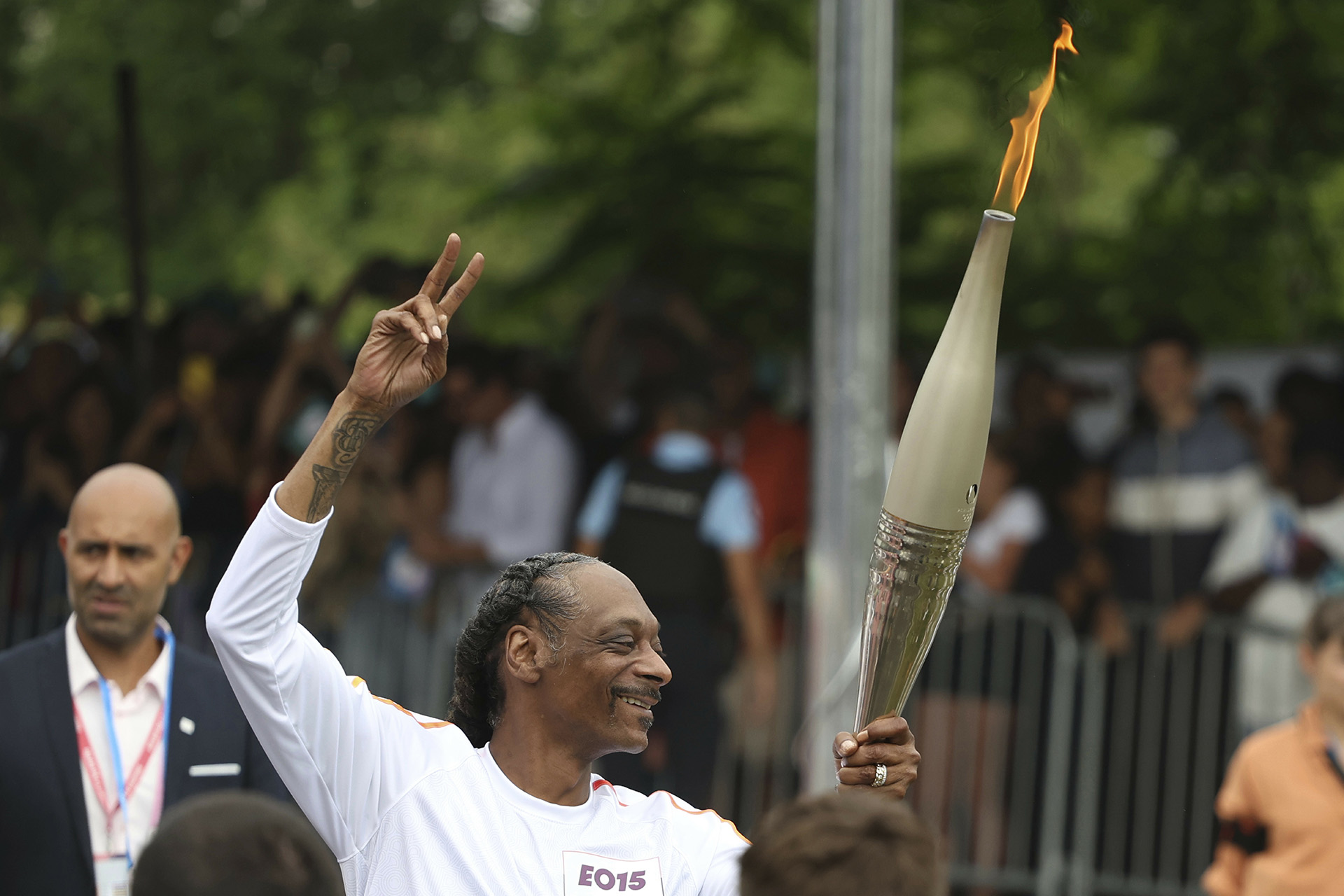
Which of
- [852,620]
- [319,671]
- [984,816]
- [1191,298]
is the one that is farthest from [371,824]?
[1191,298]

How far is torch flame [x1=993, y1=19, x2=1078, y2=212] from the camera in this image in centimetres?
293

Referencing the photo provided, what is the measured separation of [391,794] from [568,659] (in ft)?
1.32

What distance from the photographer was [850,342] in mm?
5777

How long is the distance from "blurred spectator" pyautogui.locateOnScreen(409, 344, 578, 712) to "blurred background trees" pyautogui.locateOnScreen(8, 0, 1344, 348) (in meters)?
1.09

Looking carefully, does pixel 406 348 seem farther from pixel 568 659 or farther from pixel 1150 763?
pixel 1150 763

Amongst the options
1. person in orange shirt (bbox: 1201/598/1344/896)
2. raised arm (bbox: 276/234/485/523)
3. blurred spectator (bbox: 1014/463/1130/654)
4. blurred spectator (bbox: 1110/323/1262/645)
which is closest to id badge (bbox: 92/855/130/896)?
raised arm (bbox: 276/234/485/523)

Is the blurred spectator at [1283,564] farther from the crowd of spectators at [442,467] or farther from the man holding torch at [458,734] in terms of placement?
the man holding torch at [458,734]

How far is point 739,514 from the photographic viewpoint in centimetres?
703

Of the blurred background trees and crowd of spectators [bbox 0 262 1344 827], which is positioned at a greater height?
the blurred background trees

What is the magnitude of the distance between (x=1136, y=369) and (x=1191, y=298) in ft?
6.38

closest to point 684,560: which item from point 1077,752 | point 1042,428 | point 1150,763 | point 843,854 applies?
point 1042,428

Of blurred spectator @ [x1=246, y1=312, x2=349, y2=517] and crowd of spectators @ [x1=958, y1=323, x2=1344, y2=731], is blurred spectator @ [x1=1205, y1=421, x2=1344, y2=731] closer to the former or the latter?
crowd of spectators @ [x1=958, y1=323, x2=1344, y2=731]

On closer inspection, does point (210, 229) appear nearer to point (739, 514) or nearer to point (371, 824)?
point (739, 514)

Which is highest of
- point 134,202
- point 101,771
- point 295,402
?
point 134,202
